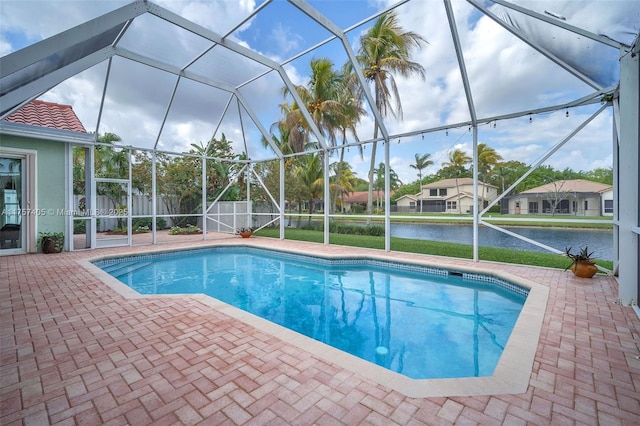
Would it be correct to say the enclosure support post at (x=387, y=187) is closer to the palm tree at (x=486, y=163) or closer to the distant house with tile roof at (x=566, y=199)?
the palm tree at (x=486, y=163)

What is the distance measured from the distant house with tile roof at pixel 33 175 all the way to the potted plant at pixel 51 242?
147 mm

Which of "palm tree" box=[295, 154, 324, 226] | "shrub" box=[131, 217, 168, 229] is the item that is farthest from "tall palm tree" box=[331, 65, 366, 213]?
"shrub" box=[131, 217, 168, 229]

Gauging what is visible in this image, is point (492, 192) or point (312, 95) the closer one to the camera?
point (492, 192)

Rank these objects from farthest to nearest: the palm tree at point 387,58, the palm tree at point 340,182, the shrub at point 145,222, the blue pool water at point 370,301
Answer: the palm tree at point 340,182 → the shrub at point 145,222 → the palm tree at point 387,58 → the blue pool water at point 370,301

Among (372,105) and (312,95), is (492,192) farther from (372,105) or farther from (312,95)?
(312,95)

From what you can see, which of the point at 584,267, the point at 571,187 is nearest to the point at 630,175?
the point at 584,267

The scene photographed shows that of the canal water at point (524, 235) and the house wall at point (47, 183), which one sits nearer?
the canal water at point (524, 235)

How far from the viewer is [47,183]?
8.24 metres

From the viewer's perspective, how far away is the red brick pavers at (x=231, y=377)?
1.97 metres

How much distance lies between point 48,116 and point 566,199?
13.1m

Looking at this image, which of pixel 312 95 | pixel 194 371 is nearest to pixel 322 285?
pixel 194 371

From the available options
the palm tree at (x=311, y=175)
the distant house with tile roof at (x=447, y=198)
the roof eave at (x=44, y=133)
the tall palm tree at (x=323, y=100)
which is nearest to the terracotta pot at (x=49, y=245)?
the roof eave at (x=44, y=133)

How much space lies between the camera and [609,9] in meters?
3.21

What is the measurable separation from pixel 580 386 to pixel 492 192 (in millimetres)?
5692
